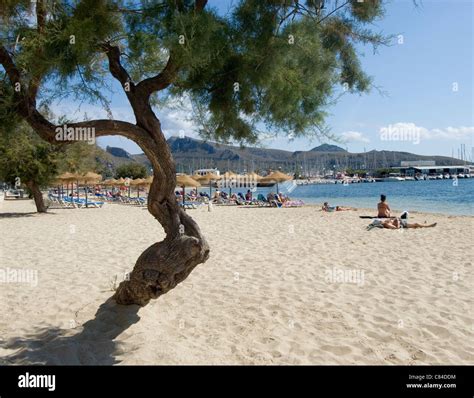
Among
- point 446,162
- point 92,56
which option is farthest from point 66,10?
point 446,162

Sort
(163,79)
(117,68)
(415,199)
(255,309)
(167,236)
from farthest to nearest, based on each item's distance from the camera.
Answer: (415,199) < (255,309) < (167,236) < (117,68) < (163,79)

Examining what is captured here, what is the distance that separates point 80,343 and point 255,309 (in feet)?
6.69

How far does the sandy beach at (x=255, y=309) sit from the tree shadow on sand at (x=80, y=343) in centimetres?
1

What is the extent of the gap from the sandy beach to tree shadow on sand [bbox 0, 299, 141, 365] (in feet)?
0.04

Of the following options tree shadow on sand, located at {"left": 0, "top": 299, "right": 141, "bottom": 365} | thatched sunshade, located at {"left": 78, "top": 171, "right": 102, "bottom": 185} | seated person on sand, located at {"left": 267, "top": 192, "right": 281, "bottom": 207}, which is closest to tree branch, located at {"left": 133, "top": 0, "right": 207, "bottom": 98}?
tree shadow on sand, located at {"left": 0, "top": 299, "right": 141, "bottom": 365}

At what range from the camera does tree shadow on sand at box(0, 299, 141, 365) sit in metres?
3.59

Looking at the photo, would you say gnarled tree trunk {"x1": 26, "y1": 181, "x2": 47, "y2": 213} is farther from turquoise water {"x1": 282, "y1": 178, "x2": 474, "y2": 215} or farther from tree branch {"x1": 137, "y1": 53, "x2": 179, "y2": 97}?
turquoise water {"x1": 282, "y1": 178, "x2": 474, "y2": 215}

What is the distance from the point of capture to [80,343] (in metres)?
3.93

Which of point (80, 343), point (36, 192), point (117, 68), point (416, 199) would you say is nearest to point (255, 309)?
point (80, 343)

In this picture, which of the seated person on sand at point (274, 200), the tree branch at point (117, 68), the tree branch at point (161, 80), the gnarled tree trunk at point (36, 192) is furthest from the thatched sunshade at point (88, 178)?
the tree branch at point (161, 80)

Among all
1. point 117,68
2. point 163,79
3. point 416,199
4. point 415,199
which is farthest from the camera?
point 415,199

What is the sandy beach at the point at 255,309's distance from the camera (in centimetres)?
376

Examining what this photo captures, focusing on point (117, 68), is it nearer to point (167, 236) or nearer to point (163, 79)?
point (163, 79)

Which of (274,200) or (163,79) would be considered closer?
(163,79)
